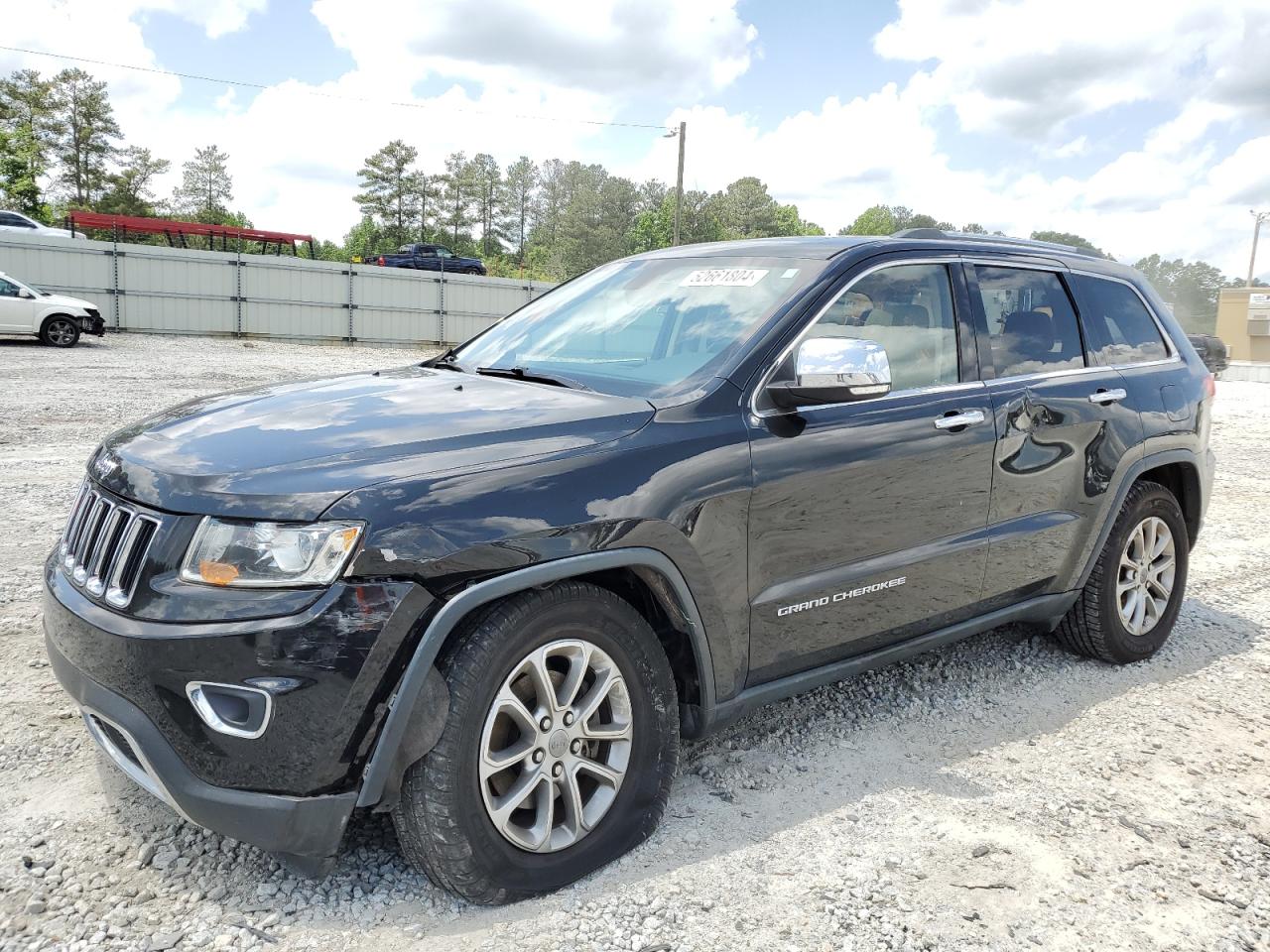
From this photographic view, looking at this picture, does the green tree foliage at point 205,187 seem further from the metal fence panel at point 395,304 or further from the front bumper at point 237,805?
the front bumper at point 237,805

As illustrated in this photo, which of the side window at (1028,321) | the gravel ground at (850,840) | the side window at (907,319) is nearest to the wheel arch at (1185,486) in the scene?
the gravel ground at (850,840)

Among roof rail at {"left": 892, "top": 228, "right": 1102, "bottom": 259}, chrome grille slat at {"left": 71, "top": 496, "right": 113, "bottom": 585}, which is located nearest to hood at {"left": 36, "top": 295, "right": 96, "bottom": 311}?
chrome grille slat at {"left": 71, "top": 496, "right": 113, "bottom": 585}

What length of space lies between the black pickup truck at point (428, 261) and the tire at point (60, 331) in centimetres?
1805

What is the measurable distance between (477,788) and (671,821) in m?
0.83

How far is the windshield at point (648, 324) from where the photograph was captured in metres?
3.12

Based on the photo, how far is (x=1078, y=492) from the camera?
13.1ft

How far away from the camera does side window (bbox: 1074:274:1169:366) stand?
427 cm

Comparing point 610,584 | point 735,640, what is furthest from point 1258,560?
point 610,584

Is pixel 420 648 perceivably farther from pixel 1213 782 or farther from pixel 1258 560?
pixel 1258 560

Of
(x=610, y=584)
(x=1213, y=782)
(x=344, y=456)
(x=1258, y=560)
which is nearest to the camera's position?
(x=344, y=456)

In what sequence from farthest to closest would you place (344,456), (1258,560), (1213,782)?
1. (1258,560)
2. (1213,782)
3. (344,456)

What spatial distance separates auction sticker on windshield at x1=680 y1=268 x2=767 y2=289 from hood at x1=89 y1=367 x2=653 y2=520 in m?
0.78

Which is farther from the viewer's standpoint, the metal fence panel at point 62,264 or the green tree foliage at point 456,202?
→ the green tree foliage at point 456,202

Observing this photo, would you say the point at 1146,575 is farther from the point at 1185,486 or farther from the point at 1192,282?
the point at 1192,282
